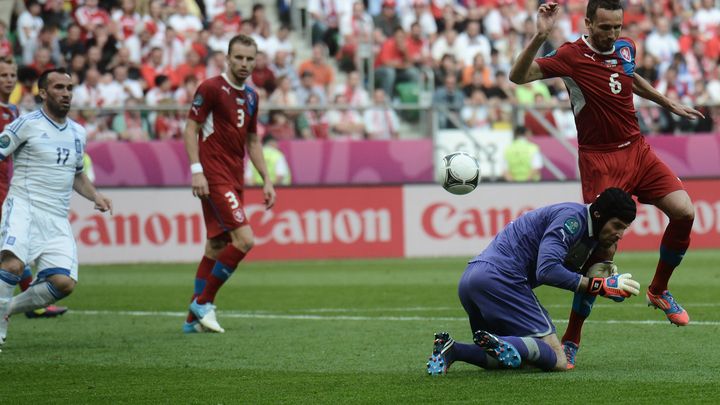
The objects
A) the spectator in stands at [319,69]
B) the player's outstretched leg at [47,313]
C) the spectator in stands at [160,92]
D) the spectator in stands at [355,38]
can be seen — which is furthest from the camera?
the spectator in stands at [355,38]

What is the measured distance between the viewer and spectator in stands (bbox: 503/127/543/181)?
2006 cm

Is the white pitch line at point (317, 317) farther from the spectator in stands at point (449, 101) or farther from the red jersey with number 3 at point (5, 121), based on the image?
the spectator in stands at point (449, 101)

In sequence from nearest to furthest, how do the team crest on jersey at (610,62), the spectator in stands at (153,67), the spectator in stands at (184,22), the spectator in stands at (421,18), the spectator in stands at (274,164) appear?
the team crest on jersey at (610,62) < the spectator in stands at (274,164) < the spectator in stands at (153,67) < the spectator in stands at (184,22) < the spectator in stands at (421,18)

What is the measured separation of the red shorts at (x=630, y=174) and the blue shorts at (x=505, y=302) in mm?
1472

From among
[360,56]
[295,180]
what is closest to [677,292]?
[295,180]

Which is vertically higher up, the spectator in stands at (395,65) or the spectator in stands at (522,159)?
the spectator in stands at (395,65)

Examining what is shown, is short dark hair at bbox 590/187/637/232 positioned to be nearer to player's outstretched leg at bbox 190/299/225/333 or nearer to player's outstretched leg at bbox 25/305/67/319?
player's outstretched leg at bbox 190/299/225/333

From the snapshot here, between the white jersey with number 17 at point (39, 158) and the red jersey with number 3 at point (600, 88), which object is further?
the white jersey with number 17 at point (39, 158)

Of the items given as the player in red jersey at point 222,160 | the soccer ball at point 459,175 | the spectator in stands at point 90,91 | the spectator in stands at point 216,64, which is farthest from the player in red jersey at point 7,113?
Result: the spectator in stands at point 216,64

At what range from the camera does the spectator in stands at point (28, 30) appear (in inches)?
839

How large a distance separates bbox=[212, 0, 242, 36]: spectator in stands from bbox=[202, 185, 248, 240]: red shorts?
12.3 metres

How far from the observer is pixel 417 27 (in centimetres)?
2336

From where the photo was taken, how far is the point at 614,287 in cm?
696

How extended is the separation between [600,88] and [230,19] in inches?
585
